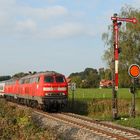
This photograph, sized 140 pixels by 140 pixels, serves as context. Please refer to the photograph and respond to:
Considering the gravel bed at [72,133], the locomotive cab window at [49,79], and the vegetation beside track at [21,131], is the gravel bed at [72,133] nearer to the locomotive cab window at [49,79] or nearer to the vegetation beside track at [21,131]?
the vegetation beside track at [21,131]

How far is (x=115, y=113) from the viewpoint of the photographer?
25719 mm

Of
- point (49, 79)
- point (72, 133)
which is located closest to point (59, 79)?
point (49, 79)

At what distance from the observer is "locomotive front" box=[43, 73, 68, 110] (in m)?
31.7

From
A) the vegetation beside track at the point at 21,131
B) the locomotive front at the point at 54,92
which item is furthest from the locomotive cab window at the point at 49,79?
the vegetation beside track at the point at 21,131

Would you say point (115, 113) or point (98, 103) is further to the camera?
point (98, 103)

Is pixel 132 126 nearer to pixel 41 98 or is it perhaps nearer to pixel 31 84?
pixel 41 98

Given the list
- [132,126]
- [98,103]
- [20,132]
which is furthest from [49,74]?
[20,132]

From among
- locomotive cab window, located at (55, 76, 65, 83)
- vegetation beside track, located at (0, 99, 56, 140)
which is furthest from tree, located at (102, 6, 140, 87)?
vegetation beside track, located at (0, 99, 56, 140)

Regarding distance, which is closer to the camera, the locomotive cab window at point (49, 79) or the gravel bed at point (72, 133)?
the gravel bed at point (72, 133)

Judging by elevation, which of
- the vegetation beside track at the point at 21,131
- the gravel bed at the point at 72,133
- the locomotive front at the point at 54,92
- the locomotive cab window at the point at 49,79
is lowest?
the gravel bed at the point at 72,133

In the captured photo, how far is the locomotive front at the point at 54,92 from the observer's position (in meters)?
31.7

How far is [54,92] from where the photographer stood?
31922 millimetres

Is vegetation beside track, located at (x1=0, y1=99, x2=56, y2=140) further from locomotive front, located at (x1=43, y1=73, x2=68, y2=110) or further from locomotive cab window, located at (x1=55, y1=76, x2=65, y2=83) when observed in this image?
locomotive cab window, located at (x1=55, y1=76, x2=65, y2=83)

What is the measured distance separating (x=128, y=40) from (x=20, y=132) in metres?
37.8
